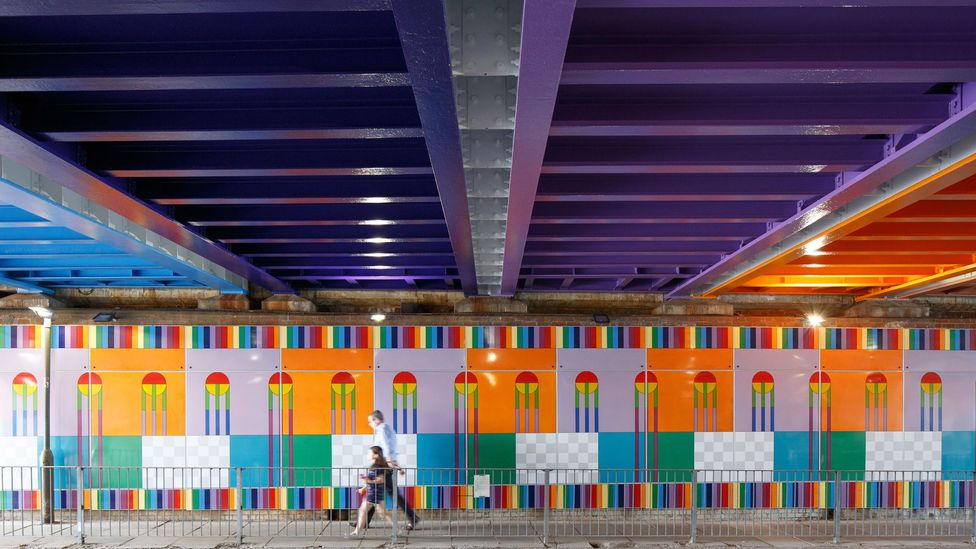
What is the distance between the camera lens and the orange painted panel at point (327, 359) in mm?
11094

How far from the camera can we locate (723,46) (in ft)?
Answer: 11.6

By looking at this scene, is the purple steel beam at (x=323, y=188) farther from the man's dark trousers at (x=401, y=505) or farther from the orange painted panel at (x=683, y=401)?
the orange painted panel at (x=683, y=401)

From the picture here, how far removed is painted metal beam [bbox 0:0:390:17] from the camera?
9.53ft

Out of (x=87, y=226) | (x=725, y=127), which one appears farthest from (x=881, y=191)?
(x=87, y=226)

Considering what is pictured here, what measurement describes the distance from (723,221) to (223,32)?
5.16 m

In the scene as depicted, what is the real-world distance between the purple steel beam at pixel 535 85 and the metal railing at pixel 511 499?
670 cm

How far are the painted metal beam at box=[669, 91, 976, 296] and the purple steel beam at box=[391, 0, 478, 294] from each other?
3085mm

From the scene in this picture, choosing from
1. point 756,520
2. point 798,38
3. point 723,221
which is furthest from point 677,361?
point 798,38

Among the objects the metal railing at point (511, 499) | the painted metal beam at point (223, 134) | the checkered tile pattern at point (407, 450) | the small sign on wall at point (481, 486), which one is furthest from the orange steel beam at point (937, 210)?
the checkered tile pattern at point (407, 450)

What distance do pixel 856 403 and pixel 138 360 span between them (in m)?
12.5

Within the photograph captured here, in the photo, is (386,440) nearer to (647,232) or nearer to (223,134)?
(647,232)

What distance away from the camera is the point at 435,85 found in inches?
136

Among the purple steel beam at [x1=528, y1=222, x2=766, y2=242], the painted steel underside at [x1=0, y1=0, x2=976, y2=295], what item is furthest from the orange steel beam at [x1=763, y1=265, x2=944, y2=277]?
the painted steel underside at [x1=0, y1=0, x2=976, y2=295]

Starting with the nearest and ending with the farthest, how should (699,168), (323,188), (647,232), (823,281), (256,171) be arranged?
(699,168)
(256,171)
(323,188)
(647,232)
(823,281)
